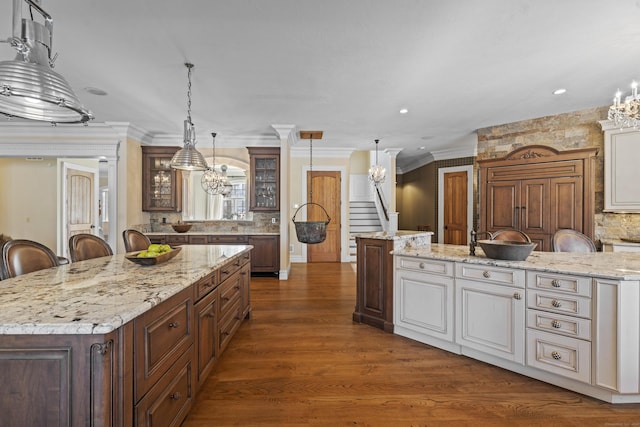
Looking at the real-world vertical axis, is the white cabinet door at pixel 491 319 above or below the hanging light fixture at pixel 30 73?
below

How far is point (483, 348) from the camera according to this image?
2.27m

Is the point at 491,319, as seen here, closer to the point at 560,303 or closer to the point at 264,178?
the point at 560,303

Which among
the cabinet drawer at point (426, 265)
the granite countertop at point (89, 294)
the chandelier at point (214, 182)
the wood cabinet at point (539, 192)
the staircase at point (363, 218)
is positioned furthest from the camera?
the staircase at point (363, 218)

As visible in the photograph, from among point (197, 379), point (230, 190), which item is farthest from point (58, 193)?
point (197, 379)

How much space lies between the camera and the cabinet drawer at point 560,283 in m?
1.87

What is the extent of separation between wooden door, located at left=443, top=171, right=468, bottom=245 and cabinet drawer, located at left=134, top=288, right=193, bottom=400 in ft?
21.1

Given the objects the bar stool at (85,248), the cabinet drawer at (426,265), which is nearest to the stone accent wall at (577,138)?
the cabinet drawer at (426,265)

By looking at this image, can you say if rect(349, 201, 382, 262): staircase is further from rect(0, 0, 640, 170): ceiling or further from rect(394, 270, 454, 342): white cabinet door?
rect(394, 270, 454, 342): white cabinet door

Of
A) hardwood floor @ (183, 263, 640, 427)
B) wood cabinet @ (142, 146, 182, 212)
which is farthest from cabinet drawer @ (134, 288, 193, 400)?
wood cabinet @ (142, 146, 182, 212)

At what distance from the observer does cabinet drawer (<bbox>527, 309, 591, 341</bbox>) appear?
1877 mm

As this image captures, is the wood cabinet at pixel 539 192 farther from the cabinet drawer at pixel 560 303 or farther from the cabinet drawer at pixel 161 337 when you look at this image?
the cabinet drawer at pixel 161 337

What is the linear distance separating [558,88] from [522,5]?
2.03 metres

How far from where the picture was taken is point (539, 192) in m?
4.46

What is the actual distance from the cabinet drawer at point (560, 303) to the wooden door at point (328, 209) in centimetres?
493
